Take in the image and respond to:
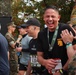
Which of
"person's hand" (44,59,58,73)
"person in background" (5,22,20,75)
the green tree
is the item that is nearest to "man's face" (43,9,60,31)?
"person's hand" (44,59,58,73)

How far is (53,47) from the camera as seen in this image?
450cm

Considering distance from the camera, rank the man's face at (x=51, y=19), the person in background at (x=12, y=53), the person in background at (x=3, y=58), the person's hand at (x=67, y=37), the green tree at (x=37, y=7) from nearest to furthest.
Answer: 1. the person's hand at (x=67, y=37)
2. the man's face at (x=51, y=19)
3. the person in background at (x=3, y=58)
4. the person in background at (x=12, y=53)
5. the green tree at (x=37, y=7)

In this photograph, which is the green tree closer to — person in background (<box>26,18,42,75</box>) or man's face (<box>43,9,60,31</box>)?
person in background (<box>26,18,42,75</box>)

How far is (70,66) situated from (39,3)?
25.0 metres

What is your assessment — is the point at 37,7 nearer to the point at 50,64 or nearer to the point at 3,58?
the point at 3,58

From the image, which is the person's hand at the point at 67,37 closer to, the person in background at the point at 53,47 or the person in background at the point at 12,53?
the person in background at the point at 53,47

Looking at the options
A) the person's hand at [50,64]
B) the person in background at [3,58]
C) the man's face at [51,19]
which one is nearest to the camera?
the person's hand at [50,64]

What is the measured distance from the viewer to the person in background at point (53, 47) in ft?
14.6

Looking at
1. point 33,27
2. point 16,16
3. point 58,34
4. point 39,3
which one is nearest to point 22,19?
point 16,16

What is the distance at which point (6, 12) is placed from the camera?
1117 centimetres

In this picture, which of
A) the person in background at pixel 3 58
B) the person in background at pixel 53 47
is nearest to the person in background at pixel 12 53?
the person in background at pixel 3 58

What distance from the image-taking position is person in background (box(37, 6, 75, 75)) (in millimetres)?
4453

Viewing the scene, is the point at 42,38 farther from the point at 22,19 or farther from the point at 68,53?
the point at 22,19

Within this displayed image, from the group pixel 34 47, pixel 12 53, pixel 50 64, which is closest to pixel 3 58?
pixel 34 47
